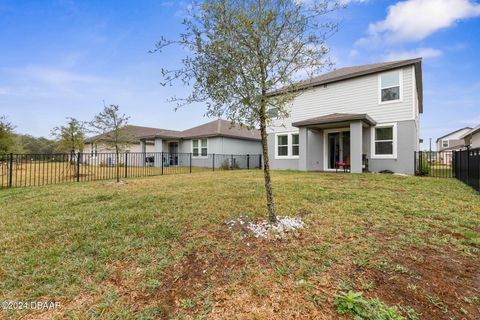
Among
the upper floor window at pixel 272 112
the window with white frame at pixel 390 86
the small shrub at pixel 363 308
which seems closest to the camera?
the small shrub at pixel 363 308

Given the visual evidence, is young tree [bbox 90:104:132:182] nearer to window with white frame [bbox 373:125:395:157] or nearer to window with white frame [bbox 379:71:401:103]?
window with white frame [bbox 373:125:395:157]

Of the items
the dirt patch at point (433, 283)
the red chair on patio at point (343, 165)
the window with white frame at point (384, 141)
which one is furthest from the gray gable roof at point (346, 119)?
the dirt patch at point (433, 283)

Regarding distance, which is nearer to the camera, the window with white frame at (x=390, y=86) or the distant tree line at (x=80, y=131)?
the distant tree line at (x=80, y=131)

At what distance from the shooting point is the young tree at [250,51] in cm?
319

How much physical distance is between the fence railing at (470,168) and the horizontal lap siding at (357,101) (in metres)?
2.86

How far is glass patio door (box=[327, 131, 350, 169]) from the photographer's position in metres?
12.5

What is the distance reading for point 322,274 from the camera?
2.38m

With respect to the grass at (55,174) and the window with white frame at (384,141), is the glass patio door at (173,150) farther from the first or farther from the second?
the window with white frame at (384,141)

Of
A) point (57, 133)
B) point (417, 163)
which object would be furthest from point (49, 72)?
point (417, 163)

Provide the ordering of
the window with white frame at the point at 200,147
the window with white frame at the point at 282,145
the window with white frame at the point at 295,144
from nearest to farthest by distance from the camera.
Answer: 1. the window with white frame at the point at 295,144
2. the window with white frame at the point at 282,145
3. the window with white frame at the point at 200,147

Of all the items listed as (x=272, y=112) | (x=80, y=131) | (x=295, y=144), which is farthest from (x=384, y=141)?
(x=80, y=131)

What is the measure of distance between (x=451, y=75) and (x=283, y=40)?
691 inches

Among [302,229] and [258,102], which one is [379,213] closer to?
[302,229]

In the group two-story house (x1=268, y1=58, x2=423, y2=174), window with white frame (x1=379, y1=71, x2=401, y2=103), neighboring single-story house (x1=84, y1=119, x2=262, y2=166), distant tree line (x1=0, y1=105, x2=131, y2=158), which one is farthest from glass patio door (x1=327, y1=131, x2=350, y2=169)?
distant tree line (x1=0, y1=105, x2=131, y2=158)
